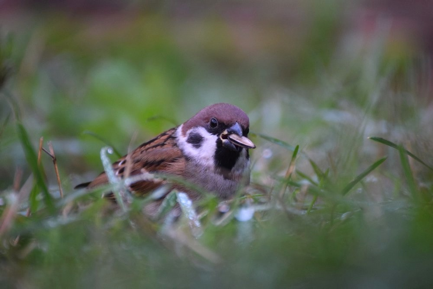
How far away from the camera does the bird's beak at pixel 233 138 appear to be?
3.21 m

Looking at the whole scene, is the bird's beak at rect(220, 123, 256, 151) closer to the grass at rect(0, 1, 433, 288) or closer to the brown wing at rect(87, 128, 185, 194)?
the grass at rect(0, 1, 433, 288)

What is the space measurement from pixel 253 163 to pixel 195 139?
406 mm

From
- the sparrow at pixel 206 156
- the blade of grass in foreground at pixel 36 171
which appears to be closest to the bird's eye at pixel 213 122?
the sparrow at pixel 206 156

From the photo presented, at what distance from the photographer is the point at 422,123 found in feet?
12.7

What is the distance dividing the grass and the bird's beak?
0.51 feet

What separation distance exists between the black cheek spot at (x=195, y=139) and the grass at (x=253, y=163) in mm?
258

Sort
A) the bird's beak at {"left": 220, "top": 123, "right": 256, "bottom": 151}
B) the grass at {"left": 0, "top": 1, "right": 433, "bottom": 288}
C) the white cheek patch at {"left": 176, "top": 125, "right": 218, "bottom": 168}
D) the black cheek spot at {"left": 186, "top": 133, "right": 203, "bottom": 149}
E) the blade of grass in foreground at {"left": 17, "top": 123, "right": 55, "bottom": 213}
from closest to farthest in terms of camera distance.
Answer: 1. the grass at {"left": 0, "top": 1, "right": 433, "bottom": 288}
2. the blade of grass in foreground at {"left": 17, "top": 123, "right": 55, "bottom": 213}
3. the bird's beak at {"left": 220, "top": 123, "right": 256, "bottom": 151}
4. the white cheek patch at {"left": 176, "top": 125, "right": 218, "bottom": 168}
5. the black cheek spot at {"left": 186, "top": 133, "right": 203, "bottom": 149}

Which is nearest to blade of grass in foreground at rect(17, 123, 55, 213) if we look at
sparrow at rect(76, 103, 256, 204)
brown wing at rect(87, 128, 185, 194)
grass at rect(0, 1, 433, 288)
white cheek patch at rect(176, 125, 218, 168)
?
grass at rect(0, 1, 433, 288)

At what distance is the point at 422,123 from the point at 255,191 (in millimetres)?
1287

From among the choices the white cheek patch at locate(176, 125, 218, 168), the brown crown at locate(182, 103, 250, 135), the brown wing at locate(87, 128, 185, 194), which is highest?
the brown crown at locate(182, 103, 250, 135)

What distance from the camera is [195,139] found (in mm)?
3512

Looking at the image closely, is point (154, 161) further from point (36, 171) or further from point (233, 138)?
point (36, 171)

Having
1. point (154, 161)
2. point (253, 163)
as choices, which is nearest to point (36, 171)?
point (154, 161)

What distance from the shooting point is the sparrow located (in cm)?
325
